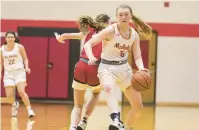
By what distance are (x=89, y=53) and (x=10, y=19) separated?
9058mm

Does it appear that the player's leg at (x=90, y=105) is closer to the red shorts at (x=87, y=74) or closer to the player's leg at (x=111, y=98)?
the red shorts at (x=87, y=74)

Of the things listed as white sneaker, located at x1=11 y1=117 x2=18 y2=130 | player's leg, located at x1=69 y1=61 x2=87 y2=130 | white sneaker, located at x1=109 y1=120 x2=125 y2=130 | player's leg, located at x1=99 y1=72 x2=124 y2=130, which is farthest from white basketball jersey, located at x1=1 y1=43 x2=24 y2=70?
white sneaker, located at x1=109 y1=120 x2=125 y2=130

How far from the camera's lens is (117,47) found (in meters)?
5.56

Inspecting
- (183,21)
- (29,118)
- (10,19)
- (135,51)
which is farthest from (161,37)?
(135,51)

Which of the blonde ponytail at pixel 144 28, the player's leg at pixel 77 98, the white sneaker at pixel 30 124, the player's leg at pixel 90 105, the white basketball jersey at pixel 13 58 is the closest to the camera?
the blonde ponytail at pixel 144 28

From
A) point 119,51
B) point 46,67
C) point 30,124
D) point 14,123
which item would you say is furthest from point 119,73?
point 46,67

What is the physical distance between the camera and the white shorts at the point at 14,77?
9352mm

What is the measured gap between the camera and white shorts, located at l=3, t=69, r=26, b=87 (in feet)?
30.7

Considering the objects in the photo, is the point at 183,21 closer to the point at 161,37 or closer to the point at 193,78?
the point at 161,37

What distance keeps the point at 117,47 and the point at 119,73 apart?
32 cm

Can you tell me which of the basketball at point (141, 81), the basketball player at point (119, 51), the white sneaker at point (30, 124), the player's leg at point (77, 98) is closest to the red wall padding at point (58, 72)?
the white sneaker at point (30, 124)

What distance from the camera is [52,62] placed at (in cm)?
1407

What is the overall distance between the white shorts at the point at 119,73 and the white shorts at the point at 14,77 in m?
4.10

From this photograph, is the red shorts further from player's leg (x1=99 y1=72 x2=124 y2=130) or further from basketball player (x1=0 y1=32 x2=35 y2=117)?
basketball player (x1=0 y1=32 x2=35 y2=117)
